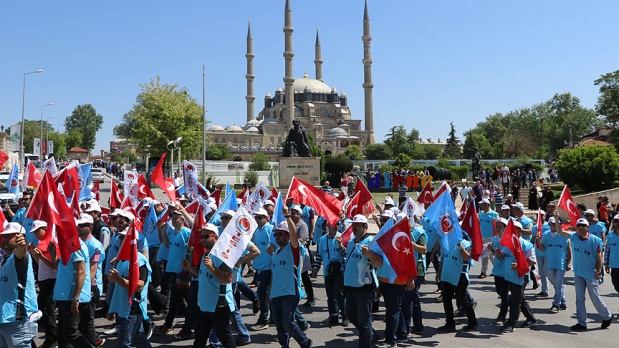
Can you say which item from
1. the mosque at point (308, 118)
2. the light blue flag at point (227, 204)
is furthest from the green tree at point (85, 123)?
the light blue flag at point (227, 204)

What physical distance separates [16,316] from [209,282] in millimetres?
1647

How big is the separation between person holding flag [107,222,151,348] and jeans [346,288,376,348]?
2055 millimetres

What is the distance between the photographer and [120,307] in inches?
240

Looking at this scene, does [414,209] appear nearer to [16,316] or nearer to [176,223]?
[176,223]

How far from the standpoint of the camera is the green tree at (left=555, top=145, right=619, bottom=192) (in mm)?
30297

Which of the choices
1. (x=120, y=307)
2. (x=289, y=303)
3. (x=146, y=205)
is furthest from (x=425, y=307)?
(x=120, y=307)

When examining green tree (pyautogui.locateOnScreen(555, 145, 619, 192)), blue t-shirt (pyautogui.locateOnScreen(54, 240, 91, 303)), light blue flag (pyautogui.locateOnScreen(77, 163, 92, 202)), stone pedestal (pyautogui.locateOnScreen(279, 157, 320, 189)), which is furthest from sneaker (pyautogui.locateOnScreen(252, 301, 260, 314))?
stone pedestal (pyautogui.locateOnScreen(279, 157, 320, 189))

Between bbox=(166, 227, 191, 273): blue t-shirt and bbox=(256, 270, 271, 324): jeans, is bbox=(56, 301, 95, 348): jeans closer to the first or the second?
bbox=(166, 227, 191, 273): blue t-shirt

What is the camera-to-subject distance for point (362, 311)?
6.73 meters

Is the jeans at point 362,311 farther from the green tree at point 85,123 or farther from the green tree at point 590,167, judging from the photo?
the green tree at point 85,123

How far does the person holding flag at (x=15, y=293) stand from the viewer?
5457 millimetres

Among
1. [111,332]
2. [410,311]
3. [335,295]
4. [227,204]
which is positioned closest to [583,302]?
[410,311]

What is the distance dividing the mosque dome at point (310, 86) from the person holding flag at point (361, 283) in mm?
135351

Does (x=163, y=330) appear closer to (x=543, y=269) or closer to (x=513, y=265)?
(x=513, y=265)
